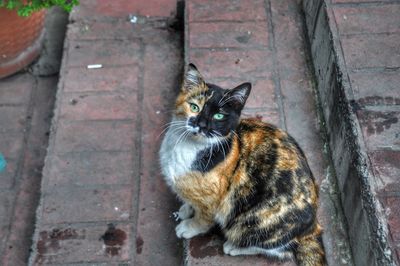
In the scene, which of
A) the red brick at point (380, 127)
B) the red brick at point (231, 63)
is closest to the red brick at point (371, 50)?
the red brick at point (380, 127)

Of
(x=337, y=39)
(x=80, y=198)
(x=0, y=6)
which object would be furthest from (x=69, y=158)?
(x=337, y=39)

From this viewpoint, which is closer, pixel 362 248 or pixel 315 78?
pixel 362 248

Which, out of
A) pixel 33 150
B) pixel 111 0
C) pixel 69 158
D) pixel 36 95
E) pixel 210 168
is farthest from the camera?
pixel 111 0

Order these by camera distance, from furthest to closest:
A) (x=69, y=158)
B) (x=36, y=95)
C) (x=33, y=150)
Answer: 1. (x=36, y=95)
2. (x=33, y=150)
3. (x=69, y=158)

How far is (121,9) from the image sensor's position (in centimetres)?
376

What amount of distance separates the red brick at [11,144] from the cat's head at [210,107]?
1.34 m

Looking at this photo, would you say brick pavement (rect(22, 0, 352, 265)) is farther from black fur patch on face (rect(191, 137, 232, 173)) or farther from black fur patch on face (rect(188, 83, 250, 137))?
black fur patch on face (rect(188, 83, 250, 137))

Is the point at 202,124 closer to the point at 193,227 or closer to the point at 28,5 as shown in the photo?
the point at 193,227

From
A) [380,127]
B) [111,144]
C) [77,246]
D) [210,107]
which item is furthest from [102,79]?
[380,127]

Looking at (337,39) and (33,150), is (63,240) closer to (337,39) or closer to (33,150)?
(33,150)

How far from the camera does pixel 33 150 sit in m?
3.31

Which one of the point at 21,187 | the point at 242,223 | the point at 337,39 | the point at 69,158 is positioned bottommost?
the point at 21,187

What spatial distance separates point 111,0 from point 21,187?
1.41 meters

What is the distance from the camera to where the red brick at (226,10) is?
3504 millimetres
